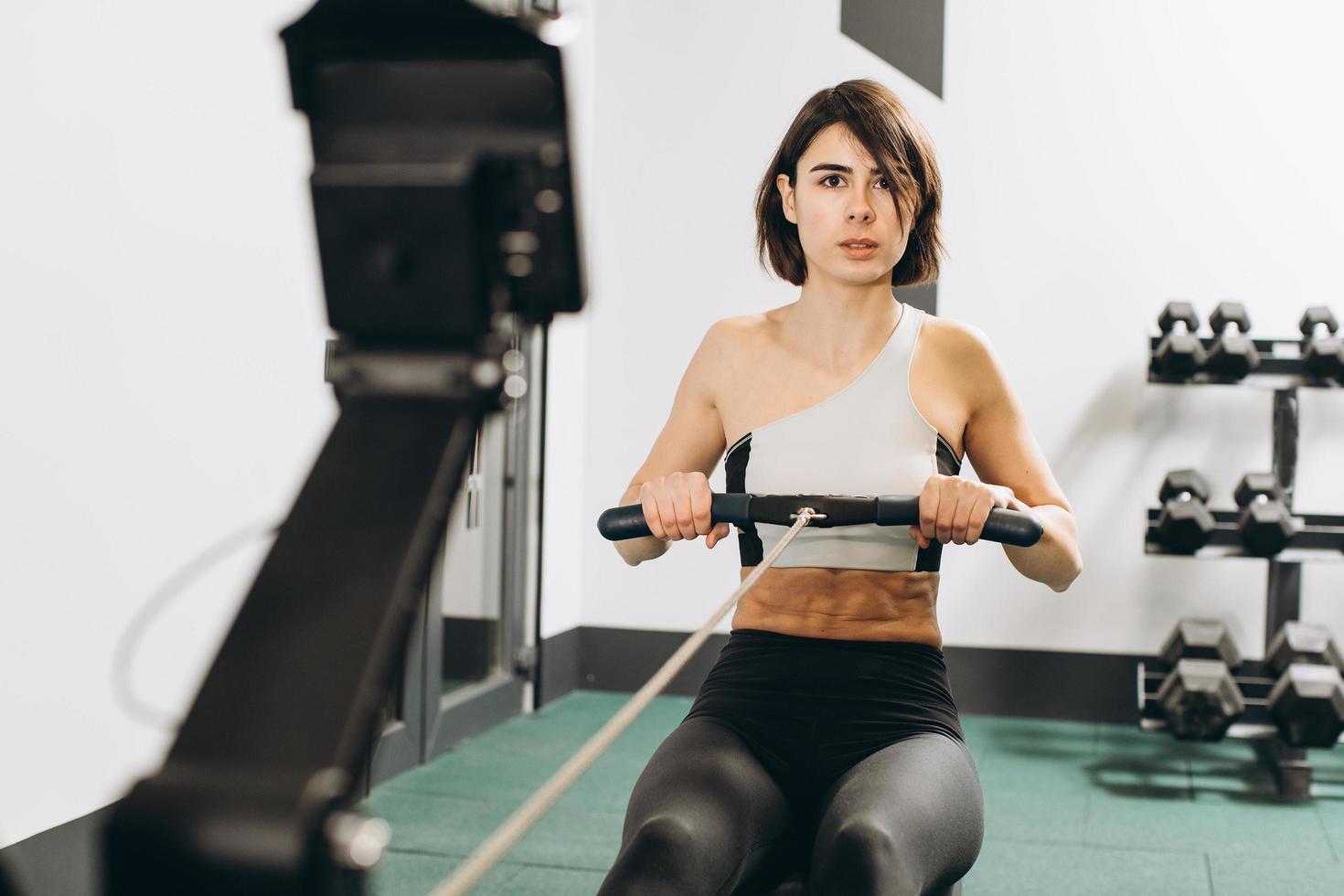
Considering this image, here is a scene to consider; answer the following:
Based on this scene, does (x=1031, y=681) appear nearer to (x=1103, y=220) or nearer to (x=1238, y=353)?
(x=1238, y=353)

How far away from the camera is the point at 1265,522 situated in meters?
3.29

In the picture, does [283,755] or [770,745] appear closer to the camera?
[283,755]

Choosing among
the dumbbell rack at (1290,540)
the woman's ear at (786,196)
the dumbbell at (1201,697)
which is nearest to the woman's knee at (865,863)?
the woman's ear at (786,196)

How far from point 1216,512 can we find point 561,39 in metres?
3.37

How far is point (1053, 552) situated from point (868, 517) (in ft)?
1.12

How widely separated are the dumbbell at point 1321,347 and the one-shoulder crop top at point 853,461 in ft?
7.33

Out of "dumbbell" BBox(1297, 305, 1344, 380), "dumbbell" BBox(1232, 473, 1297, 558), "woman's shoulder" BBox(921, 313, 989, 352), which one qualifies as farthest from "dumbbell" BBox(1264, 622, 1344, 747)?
"woman's shoulder" BBox(921, 313, 989, 352)

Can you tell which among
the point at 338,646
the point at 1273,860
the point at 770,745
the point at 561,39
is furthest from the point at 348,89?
the point at 1273,860

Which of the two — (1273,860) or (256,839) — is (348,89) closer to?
(256,839)

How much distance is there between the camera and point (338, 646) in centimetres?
49

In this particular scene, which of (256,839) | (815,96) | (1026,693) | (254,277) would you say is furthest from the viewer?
(1026,693)

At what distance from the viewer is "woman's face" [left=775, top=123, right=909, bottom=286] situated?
1.63 metres

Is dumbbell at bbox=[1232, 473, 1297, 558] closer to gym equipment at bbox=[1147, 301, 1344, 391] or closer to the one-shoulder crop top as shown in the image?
gym equipment at bbox=[1147, 301, 1344, 391]

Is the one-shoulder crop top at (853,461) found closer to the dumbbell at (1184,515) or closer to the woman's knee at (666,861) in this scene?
the woman's knee at (666,861)
